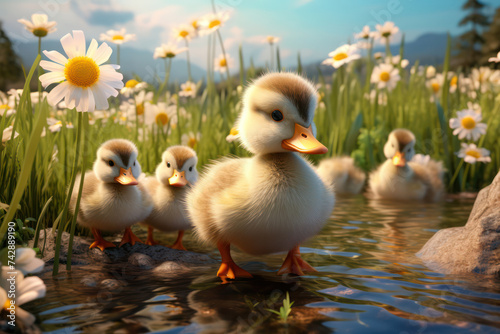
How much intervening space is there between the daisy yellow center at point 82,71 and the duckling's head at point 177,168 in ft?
4.61

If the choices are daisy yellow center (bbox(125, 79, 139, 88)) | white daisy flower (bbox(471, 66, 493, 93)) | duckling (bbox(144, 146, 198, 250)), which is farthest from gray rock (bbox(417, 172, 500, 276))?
white daisy flower (bbox(471, 66, 493, 93))

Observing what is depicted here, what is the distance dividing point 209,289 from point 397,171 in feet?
14.2

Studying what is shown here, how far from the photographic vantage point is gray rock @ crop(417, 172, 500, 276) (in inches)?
128

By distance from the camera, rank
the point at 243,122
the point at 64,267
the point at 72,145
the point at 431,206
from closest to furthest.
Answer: the point at 243,122 → the point at 64,267 → the point at 72,145 → the point at 431,206

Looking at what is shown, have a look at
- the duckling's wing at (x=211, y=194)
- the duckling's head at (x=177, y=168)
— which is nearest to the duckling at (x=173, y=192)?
the duckling's head at (x=177, y=168)

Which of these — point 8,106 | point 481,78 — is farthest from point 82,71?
point 481,78

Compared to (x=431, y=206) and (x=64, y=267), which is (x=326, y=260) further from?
(x=431, y=206)

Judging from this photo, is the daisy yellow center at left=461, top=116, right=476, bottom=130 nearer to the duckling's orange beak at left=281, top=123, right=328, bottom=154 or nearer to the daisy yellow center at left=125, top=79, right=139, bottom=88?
the daisy yellow center at left=125, top=79, right=139, bottom=88

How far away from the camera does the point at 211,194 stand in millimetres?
3053

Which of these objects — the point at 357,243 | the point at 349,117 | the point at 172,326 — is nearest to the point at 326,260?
the point at 357,243

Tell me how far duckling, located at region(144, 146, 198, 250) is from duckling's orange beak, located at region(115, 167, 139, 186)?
1.05 feet

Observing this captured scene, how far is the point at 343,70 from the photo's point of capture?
845 centimetres

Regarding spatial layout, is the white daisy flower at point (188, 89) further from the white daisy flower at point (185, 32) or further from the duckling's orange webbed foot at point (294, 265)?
the duckling's orange webbed foot at point (294, 265)

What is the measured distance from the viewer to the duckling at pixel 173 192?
406 centimetres
